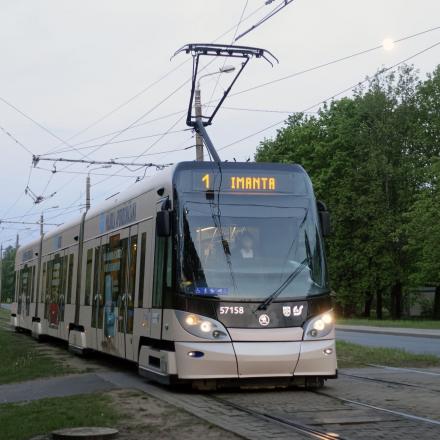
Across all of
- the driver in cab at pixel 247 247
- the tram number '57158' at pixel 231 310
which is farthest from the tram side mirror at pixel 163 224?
the tram number '57158' at pixel 231 310

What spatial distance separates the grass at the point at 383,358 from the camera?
51.3 feet

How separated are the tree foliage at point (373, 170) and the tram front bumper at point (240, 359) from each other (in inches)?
1567

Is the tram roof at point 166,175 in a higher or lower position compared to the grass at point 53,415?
higher

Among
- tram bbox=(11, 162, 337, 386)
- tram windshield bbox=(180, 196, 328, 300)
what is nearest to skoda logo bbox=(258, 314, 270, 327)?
tram bbox=(11, 162, 337, 386)

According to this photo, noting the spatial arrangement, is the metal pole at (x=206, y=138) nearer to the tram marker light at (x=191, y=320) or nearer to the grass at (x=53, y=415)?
the tram marker light at (x=191, y=320)

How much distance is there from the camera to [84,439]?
727cm

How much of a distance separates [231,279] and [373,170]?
40883mm

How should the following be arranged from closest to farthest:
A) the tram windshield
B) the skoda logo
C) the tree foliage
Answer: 1. the skoda logo
2. the tram windshield
3. the tree foliage

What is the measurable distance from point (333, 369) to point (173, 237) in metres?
2.85

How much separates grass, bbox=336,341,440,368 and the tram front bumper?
501cm

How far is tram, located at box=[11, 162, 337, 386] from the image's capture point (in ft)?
33.9

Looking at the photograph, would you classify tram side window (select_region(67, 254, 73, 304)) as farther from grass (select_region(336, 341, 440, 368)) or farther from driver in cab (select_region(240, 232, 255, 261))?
driver in cab (select_region(240, 232, 255, 261))

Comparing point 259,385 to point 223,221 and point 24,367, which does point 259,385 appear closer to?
point 223,221

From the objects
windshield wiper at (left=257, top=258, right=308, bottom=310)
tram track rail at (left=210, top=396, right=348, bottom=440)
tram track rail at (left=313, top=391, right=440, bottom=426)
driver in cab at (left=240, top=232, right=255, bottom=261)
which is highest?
driver in cab at (left=240, top=232, right=255, bottom=261)
